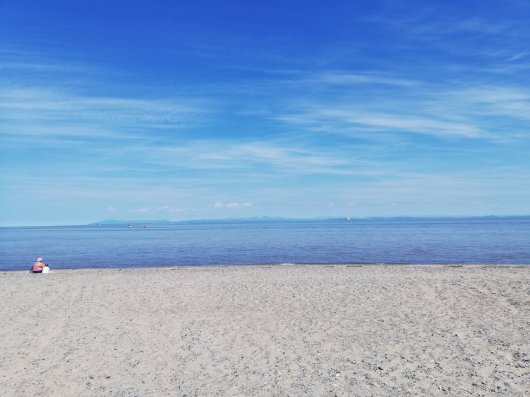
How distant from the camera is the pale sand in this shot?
9008 mm

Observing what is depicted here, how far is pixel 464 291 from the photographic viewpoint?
1784 centimetres

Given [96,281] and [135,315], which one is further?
[96,281]

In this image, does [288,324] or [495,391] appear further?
[288,324]

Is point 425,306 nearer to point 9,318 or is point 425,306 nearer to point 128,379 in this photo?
point 128,379

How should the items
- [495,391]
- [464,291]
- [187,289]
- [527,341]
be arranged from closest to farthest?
1. [495,391]
2. [527,341]
3. [464,291]
4. [187,289]

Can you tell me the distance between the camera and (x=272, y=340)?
12047 mm

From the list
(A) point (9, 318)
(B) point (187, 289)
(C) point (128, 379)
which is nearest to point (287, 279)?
(B) point (187, 289)

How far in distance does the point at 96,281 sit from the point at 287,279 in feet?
33.1

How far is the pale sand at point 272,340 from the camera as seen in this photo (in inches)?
355

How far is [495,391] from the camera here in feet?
27.1

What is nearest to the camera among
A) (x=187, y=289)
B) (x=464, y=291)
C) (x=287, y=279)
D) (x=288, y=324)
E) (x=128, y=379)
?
(x=128, y=379)

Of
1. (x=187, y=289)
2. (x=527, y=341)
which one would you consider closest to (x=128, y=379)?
(x=527, y=341)

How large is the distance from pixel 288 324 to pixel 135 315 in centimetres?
540

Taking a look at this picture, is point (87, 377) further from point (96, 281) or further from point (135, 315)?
point (96, 281)
